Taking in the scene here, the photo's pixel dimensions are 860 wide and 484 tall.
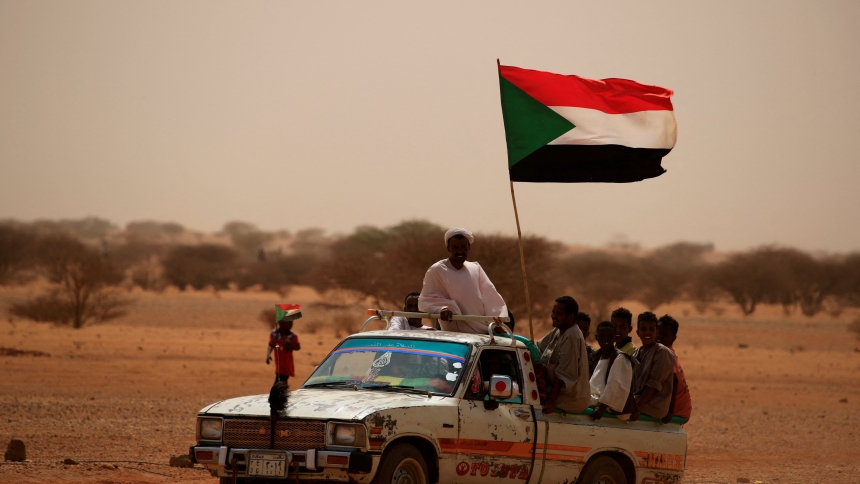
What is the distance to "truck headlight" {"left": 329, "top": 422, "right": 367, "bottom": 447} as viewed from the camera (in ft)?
26.5

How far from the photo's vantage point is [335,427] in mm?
8188

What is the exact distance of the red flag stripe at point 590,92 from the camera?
11867 mm

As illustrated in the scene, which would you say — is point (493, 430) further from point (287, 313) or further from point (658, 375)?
point (287, 313)

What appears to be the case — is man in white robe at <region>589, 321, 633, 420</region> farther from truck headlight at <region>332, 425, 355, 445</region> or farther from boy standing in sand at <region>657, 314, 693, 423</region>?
truck headlight at <region>332, 425, 355, 445</region>

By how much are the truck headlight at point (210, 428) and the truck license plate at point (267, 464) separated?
42cm

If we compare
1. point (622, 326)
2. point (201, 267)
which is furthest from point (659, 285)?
point (622, 326)

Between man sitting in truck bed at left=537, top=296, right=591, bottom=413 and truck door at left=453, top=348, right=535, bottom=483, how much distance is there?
0.33 meters

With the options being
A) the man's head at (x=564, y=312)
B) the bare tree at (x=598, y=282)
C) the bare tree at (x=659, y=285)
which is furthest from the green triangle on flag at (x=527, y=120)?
the bare tree at (x=659, y=285)

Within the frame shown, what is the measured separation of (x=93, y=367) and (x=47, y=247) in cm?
4265

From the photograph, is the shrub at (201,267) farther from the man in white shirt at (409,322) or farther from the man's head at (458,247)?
the man's head at (458,247)

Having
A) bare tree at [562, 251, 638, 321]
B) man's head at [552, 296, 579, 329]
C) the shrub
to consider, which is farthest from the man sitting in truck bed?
the shrub

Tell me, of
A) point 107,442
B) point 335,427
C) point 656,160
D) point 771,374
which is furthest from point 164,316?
point 335,427

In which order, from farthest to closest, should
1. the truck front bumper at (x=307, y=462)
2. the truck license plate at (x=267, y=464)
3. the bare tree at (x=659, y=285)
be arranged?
the bare tree at (x=659, y=285) < the truck license plate at (x=267, y=464) < the truck front bumper at (x=307, y=462)

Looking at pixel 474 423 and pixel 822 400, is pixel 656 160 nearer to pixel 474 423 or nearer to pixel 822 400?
pixel 474 423
